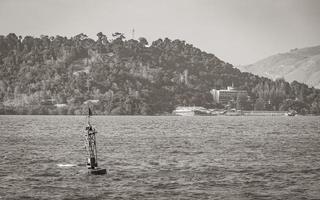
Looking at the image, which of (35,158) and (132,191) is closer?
(132,191)

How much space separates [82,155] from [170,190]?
31.2 m

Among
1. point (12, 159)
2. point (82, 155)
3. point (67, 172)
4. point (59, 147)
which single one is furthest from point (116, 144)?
point (67, 172)

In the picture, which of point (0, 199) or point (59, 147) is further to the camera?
point (59, 147)

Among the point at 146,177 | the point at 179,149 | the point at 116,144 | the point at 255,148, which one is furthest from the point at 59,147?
the point at 146,177

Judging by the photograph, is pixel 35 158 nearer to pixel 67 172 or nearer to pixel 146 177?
pixel 67 172

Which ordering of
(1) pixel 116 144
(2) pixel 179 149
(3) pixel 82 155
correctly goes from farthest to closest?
1. (1) pixel 116 144
2. (2) pixel 179 149
3. (3) pixel 82 155

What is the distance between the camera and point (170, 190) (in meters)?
58.8

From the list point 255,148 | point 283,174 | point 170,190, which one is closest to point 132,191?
point 170,190

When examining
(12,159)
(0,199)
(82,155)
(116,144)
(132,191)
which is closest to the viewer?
(0,199)

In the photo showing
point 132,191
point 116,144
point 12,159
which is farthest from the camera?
point 116,144

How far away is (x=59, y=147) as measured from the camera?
103 metres

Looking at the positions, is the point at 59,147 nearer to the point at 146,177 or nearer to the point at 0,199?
the point at 146,177

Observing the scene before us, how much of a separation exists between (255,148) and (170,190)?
154ft

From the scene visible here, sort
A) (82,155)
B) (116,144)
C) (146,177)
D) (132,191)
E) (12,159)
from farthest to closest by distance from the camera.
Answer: (116,144) → (82,155) → (12,159) → (146,177) → (132,191)
